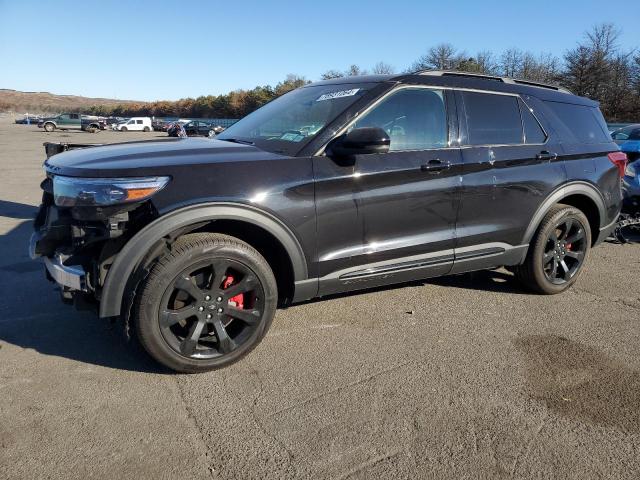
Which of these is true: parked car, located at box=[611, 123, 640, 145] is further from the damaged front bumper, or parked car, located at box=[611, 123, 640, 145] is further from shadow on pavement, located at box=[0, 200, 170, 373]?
the damaged front bumper

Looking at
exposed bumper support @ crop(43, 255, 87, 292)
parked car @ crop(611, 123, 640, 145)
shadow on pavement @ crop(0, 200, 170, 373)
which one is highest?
parked car @ crop(611, 123, 640, 145)

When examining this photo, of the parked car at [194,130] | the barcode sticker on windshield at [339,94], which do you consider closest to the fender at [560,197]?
the barcode sticker on windshield at [339,94]

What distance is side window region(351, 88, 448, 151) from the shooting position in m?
3.59

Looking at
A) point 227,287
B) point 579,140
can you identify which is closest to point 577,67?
point 579,140

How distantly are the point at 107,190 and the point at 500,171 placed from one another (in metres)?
2.90

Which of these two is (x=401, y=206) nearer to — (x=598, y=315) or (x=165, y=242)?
(x=165, y=242)

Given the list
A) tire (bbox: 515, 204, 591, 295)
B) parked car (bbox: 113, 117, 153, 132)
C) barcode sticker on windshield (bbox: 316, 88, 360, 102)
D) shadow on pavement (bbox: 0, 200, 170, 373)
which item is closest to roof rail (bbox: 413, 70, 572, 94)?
barcode sticker on windshield (bbox: 316, 88, 360, 102)

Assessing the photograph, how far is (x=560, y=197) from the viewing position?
4.41 meters

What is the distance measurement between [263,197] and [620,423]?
2.34 meters

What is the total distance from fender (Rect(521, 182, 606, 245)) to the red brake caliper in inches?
97.2

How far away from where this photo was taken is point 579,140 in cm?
462

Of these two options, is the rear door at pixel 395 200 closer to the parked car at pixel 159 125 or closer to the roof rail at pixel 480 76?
the roof rail at pixel 480 76

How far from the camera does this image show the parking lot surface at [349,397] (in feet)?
7.74

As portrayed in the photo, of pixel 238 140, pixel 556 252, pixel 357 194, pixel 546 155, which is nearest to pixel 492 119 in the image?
pixel 546 155
